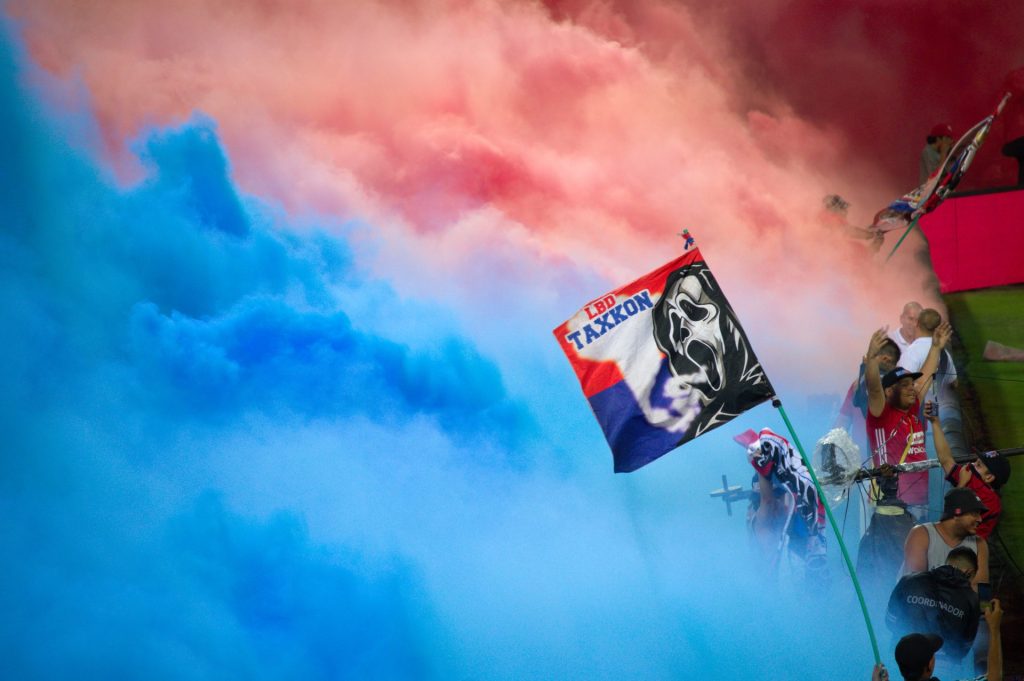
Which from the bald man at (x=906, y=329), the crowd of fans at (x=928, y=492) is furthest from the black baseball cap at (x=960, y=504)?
the bald man at (x=906, y=329)

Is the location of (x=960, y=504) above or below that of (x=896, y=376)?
below

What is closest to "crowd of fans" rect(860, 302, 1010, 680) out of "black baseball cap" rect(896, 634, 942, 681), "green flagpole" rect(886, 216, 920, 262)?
"green flagpole" rect(886, 216, 920, 262)

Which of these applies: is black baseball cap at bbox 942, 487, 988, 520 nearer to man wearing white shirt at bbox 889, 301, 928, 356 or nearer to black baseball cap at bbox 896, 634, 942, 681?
man wearing white shirt at bbox 889, 301, 928, 356

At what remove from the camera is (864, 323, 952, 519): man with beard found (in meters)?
5.77

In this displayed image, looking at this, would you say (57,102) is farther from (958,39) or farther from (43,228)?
(958,39)

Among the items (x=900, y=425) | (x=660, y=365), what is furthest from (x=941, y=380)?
(x=660, y=365)

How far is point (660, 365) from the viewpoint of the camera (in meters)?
4.92

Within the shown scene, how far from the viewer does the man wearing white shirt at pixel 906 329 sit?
6082 mm

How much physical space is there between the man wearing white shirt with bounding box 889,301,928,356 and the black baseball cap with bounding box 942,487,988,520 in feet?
2.76

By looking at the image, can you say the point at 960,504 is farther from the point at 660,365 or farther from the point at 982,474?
the point at 660,365

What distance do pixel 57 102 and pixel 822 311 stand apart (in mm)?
3962

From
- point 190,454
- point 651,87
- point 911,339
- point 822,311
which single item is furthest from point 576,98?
point 190,454

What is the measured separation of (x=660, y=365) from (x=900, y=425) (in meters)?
1.63

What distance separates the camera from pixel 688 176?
598cm
